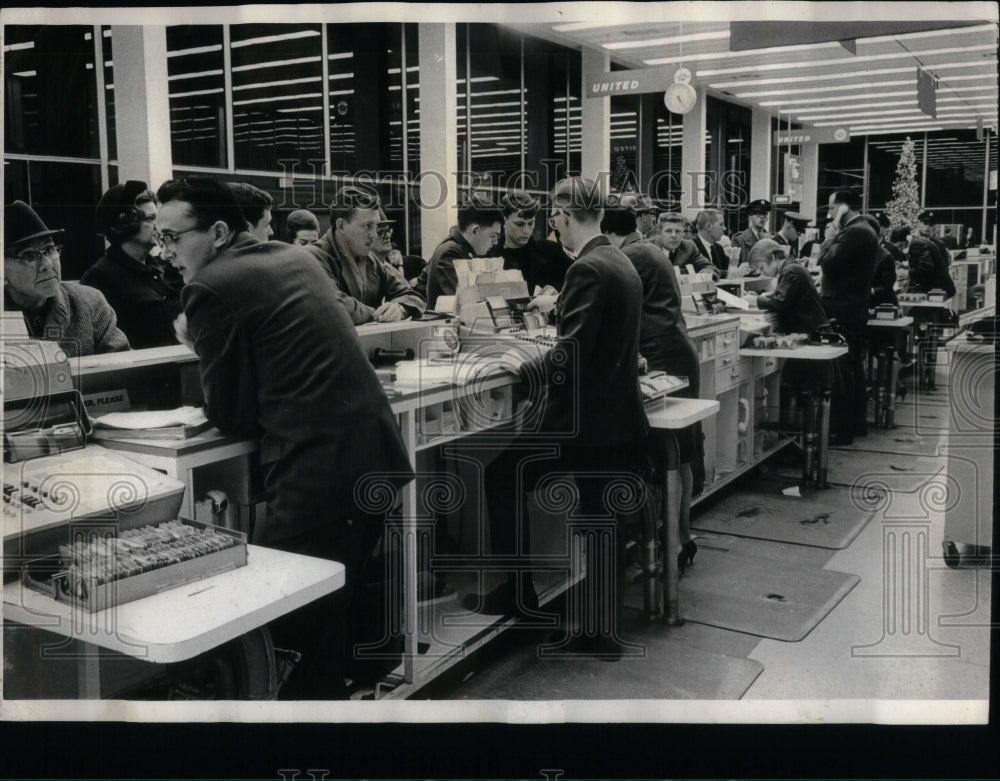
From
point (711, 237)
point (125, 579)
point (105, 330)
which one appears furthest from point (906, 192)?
point (125, 579)

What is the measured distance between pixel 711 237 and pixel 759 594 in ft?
10.1

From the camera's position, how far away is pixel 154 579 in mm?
1902

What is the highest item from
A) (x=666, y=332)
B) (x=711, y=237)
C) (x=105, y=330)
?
(x=711, y=237)

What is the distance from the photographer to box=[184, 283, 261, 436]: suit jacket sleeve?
2248mm

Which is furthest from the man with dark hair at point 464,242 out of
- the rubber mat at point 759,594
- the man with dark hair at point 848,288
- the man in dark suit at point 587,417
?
the man with dark hair at point 848,288

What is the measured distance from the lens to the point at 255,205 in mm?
3383

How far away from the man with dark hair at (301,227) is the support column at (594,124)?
5.08ft

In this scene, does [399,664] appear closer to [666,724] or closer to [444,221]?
[666,724]

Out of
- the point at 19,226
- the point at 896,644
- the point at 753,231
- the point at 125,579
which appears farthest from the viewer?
the point at 753,231

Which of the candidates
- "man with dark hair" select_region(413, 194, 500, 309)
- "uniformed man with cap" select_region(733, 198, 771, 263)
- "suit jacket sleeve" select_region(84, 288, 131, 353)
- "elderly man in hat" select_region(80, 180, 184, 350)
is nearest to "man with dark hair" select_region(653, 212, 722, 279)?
"uniformed man with cap" select_region(733, 198, 771, 263)

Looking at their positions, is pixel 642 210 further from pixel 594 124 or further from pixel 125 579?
pixel 125 579

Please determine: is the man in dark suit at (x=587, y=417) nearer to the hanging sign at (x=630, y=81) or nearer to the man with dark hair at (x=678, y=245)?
the hanging sign at (x=630, y=81)

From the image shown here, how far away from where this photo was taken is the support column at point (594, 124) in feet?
11.3

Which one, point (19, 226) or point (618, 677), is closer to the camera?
point (19, 226)
